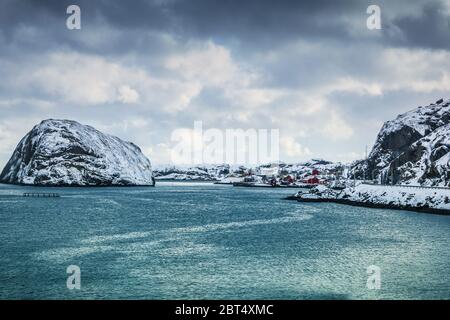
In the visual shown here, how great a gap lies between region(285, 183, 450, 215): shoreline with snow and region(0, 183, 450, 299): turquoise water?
20.4 metres

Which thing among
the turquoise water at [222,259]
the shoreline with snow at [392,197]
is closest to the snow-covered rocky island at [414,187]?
the shoreline with snow at [392,197]

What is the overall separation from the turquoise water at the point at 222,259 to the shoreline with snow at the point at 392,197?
2042cm

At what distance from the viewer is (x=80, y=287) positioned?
30.8m

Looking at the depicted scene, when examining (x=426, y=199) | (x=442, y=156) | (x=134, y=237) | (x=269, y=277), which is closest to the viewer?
(x=269, y=277)

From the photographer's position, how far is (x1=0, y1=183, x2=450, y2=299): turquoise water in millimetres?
30234

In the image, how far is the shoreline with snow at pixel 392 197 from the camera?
9181cm

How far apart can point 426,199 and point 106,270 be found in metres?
82.6

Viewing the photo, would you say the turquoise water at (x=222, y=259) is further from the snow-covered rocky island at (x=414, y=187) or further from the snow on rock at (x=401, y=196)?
the snow-covered rocky island at (x=414, y=187)

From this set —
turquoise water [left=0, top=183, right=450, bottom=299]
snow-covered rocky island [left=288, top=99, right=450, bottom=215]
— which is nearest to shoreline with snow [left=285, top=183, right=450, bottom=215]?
snow-covered rocky island [left=288, top=99, right=450, bottom=215]

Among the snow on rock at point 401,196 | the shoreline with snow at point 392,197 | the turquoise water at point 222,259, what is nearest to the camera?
the turquoise water at point 222,259

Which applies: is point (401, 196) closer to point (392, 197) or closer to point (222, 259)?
point (392, 197)

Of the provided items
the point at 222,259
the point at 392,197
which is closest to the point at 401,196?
the point at 392,197
